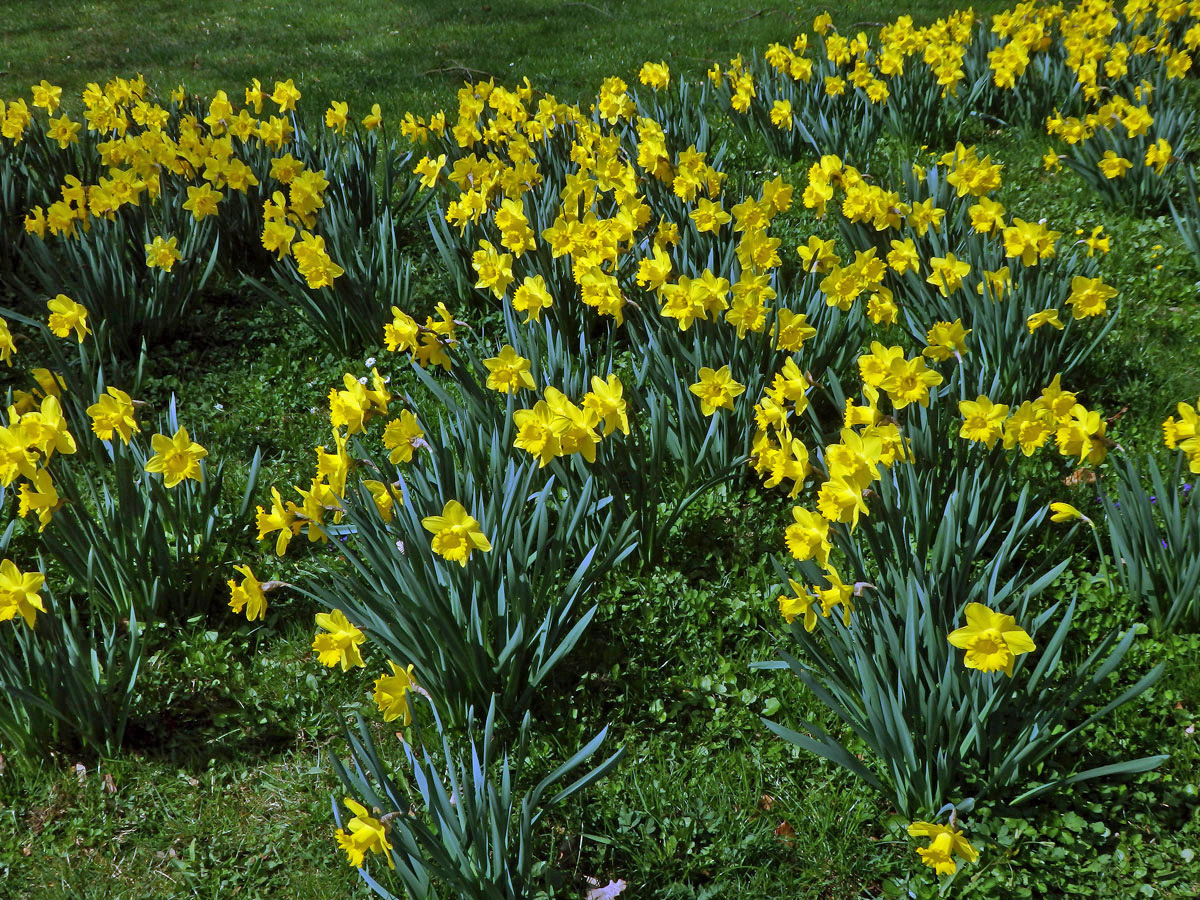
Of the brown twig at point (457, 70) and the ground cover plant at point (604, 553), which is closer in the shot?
the ground cover plant at point (604, 553)

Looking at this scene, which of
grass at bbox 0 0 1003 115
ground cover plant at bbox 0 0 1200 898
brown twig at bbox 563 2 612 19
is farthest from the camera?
brown twig at bbox 563 2 612 19

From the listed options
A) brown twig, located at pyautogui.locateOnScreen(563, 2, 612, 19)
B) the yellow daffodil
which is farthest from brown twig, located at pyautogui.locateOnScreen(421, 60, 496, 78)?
the yellow daffodil

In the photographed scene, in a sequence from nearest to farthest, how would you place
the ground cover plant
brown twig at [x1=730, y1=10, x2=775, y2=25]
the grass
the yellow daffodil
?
the yellow daffodil
the ground cover plant
the grass
brown twig at [x1=730, y1=10, x2=775, y2=25]

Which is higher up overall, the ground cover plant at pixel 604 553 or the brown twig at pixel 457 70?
the brown twig at pixel 457 70

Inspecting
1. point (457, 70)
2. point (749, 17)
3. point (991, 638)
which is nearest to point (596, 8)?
point (749, 17)

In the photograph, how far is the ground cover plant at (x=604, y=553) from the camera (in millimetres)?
1971

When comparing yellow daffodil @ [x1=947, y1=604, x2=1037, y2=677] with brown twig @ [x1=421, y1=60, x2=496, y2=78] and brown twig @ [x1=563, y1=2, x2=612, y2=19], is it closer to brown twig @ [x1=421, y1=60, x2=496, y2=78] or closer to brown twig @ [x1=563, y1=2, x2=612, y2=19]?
brown twig @ [x1=421, y1=60, x2=496, y2=78]

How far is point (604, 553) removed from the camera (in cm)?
253

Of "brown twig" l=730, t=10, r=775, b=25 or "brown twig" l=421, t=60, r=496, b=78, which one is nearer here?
"brown twig" l=421, t=60, r=496, b=78

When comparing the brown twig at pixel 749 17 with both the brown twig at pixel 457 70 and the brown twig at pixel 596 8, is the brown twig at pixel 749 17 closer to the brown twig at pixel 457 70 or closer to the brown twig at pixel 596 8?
the brown twig at pixel 596 8

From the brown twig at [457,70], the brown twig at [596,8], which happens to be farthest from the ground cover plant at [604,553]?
the brown twig at [596,8]

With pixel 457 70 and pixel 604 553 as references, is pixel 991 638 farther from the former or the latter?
pixel 457 70

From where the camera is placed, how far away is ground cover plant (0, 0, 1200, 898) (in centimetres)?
197

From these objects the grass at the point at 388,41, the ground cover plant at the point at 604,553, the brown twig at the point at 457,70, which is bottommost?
the ground cover plant at the point at 604,553
